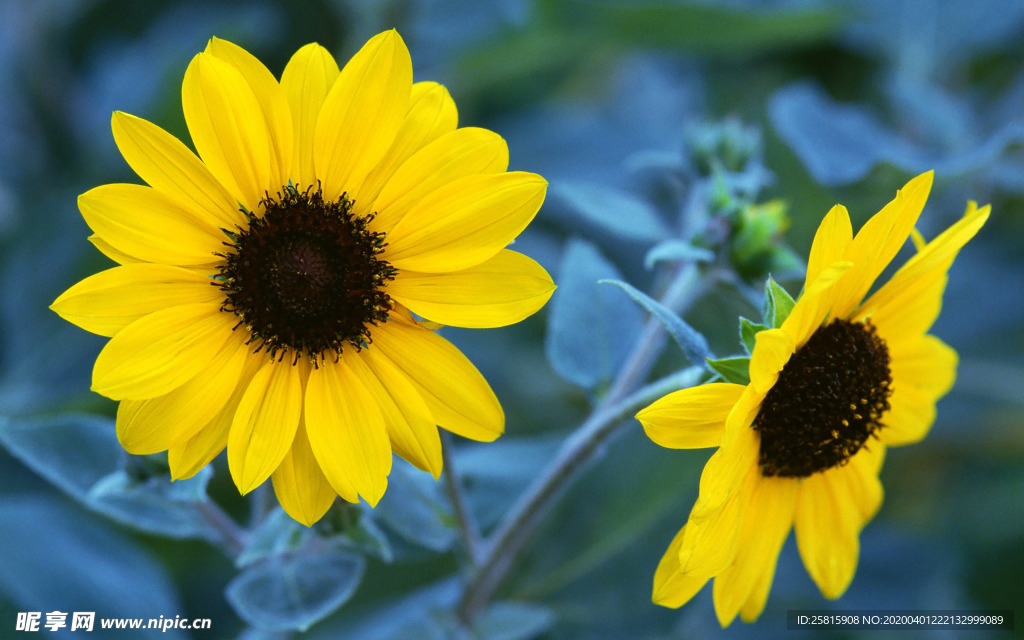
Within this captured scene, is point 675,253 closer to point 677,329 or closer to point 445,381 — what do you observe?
point 677,329

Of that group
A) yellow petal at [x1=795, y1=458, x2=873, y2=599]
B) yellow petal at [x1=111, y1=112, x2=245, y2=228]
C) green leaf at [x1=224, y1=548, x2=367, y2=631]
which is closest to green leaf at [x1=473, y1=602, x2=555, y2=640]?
green leaf at [x1=224, y1=548, x2=367, y2=631]

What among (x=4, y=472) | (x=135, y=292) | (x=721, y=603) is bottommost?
(x=4, y=472)

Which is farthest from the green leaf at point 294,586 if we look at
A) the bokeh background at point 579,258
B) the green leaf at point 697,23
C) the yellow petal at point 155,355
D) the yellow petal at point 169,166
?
the green leaf at point 697,23

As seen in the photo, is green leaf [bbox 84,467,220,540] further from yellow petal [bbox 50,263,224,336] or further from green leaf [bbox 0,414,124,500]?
yellow petal [bbox 50,263,224,336]

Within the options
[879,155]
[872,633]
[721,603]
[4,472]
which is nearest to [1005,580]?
[872,633]

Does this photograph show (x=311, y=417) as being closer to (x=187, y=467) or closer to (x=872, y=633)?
(x=187, y=467)
